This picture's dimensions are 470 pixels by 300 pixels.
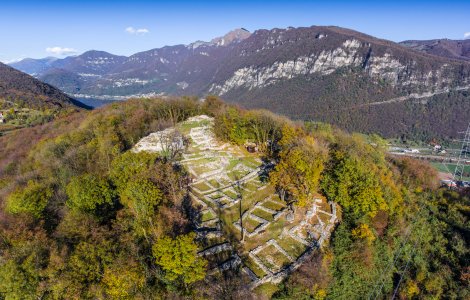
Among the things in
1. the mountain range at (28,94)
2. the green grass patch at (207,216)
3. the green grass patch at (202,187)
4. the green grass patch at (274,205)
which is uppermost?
the mountain range at (28,94)

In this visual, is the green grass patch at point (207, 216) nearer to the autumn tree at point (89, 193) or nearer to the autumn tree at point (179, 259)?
the autumn tree at point (179, 259)

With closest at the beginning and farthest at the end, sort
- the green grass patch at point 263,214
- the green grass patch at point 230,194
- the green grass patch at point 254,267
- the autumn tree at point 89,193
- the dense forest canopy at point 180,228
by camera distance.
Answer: the dense forest canopy at point 180,228 → the green grass patch at point 254,267 → the autumn tree at point 89,193 → the green grass patch at point 263,214 → the green grass patch at point 230,194

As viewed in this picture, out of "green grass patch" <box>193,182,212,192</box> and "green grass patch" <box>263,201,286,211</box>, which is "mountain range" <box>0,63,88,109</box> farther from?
"green grass patch" <box>263,201,286,211</box>

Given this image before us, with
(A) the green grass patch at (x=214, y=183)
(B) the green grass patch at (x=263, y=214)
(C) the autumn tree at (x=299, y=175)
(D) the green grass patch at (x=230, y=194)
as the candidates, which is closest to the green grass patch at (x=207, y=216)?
(D) the green grass patch at (x=230, y=194)

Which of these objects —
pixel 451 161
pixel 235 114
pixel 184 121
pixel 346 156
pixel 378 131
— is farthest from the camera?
pixel 378 131

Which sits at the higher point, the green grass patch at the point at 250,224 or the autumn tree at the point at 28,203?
the autumn tree at the point at 28,203

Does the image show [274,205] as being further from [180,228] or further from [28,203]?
[28,203]

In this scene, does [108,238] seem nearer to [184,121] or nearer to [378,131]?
[184,121]

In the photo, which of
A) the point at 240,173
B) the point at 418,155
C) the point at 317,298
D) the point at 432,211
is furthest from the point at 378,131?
the point at 317,298

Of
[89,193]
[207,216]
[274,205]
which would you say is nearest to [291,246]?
[274,205]
